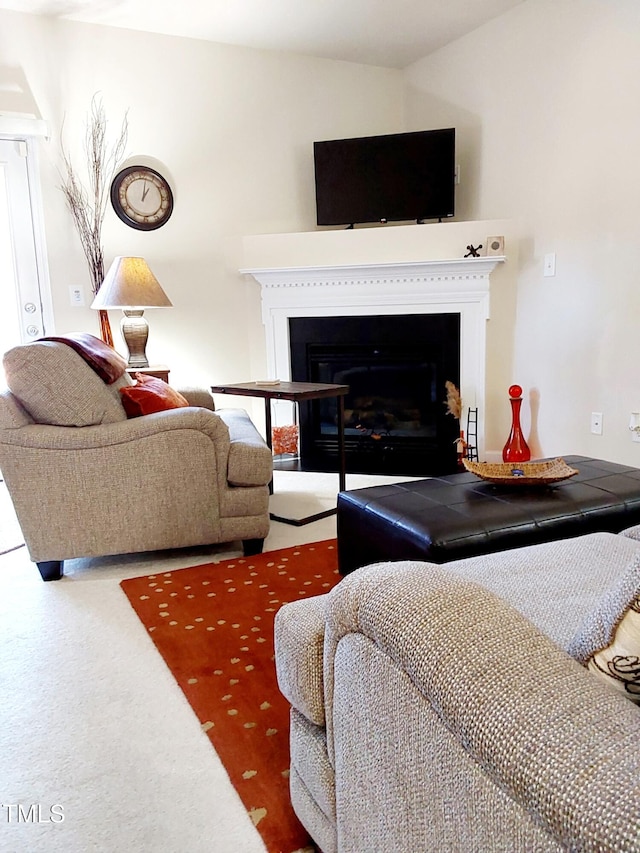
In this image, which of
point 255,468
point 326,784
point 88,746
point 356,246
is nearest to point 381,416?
point 356,246

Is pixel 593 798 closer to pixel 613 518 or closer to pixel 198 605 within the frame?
pixel 613 518

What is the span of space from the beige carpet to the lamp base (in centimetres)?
176

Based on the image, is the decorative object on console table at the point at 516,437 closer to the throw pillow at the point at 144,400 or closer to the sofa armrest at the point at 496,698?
the throw pillow at the point at 144,400

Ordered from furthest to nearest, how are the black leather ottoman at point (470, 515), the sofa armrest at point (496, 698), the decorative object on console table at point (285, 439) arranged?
1. the decorative object on console table at point (285, 439)
2. the black leather ottoman at point (470, 515)
3. the sofa armrest at point (496, 698)

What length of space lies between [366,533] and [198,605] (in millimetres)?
636

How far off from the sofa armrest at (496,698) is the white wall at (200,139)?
3530 mm

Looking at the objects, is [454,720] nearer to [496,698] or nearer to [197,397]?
[496,698]

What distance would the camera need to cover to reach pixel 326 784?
3.38 ft


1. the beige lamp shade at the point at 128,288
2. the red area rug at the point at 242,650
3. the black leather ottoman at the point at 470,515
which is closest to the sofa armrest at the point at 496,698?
the red area rug at the point at 242,650

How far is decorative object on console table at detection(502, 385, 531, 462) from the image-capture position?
146 inches

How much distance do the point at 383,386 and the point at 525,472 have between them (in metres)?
2.14

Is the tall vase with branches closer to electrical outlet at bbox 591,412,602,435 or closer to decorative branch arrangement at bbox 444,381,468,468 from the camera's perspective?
decorative branch arrangement at bbox 444,381,468,468

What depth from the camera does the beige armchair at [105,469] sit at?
235 centimetres

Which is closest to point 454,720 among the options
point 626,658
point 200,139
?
point 626,658
